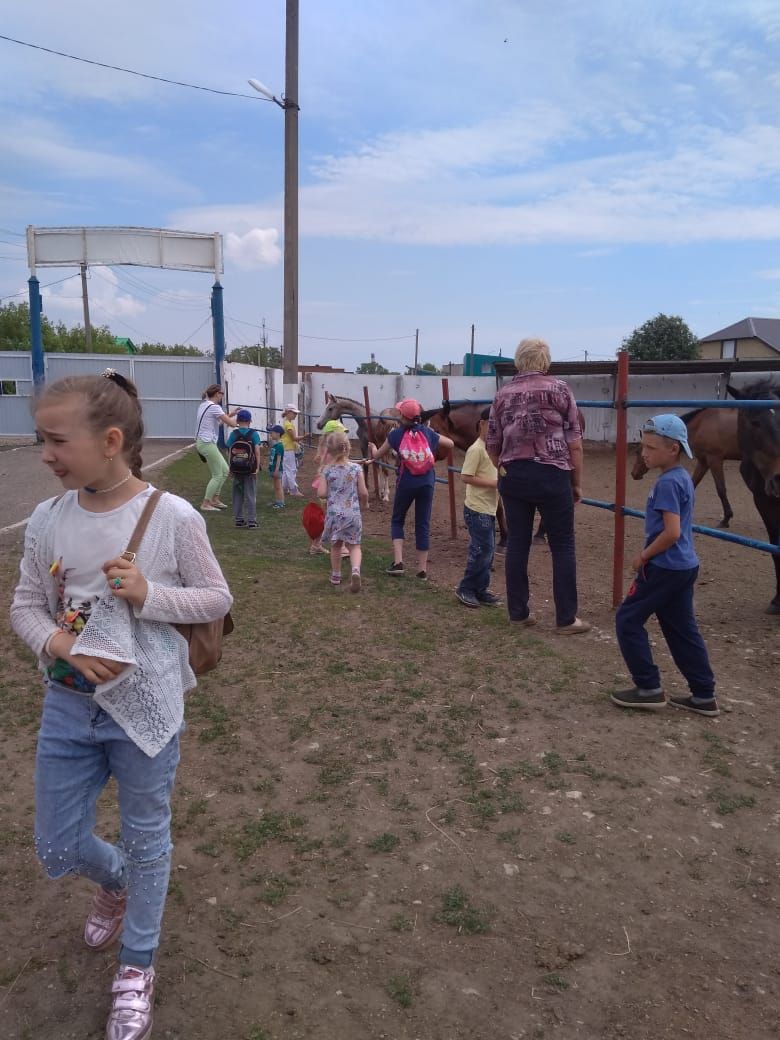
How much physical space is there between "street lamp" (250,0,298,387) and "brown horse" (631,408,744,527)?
7.70 meters

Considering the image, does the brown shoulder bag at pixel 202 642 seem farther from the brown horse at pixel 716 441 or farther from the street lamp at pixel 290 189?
the street lamp at pixel 290 189

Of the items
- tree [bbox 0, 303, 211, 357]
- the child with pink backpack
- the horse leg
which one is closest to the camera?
the child with pink backpack

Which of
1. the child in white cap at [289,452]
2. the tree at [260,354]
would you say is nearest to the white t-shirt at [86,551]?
the child in white cap at [289,452]

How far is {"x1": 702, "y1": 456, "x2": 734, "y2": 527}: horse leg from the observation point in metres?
10.1

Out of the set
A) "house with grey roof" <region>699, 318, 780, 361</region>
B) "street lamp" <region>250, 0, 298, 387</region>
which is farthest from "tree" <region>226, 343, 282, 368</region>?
"street lamp" <region>250, 0, 298, 387</region>

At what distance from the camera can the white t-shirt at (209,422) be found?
9633 millimetres

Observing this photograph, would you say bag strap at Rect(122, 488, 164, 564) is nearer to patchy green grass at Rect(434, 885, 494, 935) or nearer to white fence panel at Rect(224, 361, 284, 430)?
patchy green grass at Rect(434, 885, 494, 935)

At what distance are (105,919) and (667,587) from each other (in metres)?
2.82

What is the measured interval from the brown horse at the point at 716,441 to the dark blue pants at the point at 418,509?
461 centimetres

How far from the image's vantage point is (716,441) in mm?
10305

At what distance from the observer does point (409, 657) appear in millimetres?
4832

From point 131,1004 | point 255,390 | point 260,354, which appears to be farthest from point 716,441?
point 260,354

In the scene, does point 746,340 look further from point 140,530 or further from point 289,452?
point 140,530

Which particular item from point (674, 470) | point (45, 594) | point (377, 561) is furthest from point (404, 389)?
point (45, 594)
